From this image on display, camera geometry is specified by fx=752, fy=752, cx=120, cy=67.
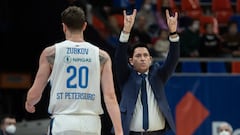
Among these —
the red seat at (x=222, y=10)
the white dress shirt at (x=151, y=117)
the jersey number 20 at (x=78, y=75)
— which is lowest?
the white dress shirt at (x=151, y=117)

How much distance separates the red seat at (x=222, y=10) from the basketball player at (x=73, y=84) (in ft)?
32.3

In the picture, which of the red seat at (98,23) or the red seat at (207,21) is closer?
the red seat at (98,23)

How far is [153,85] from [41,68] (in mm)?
1964

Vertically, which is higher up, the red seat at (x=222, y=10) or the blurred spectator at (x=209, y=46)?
the red seat at (x=222, y=10)

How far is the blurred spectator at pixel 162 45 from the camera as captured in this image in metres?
13.1

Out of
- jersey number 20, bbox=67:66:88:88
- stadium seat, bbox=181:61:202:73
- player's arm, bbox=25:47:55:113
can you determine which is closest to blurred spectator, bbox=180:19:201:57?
stadium seat, bbox=181:61:202:73

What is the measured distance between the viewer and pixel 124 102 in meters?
7.84

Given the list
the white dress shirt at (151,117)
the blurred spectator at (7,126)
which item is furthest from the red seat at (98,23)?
the white dress shirt at (151,117)

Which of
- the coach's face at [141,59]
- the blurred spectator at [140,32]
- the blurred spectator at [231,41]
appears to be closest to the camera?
the coach's face at [141,59]

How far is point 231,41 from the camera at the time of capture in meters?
14.4

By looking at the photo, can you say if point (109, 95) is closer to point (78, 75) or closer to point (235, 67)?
point (78, 75)

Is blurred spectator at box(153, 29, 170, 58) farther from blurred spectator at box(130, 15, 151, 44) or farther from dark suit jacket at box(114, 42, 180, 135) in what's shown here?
dark suit jacket at box(114, 42, 180, 135)

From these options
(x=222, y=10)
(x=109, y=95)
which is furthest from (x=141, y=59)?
(x=222, y=10)

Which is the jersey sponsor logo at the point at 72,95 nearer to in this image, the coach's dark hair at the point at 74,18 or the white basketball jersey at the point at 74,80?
the white basketball jersey at the point at 74,80
